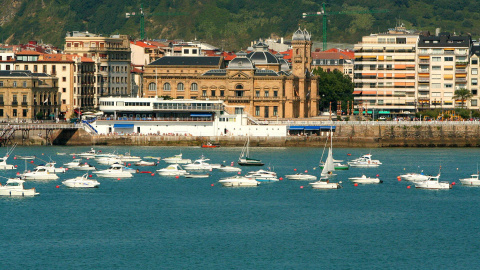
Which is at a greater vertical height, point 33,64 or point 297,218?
point 33,64

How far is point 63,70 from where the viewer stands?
617ft

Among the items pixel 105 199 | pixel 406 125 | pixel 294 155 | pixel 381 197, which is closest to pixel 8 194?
pixel 105 199

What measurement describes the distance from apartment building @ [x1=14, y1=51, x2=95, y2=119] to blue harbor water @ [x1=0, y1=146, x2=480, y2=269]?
6394 cm

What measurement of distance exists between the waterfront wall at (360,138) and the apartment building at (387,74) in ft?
89.7

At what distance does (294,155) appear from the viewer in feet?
→ 492

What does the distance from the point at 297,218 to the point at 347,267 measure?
61.3 feet

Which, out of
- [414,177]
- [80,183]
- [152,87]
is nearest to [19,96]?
[152,87]

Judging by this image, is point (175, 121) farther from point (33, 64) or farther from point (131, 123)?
point (33, 64)

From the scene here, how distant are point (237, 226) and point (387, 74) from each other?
10746 centimetres

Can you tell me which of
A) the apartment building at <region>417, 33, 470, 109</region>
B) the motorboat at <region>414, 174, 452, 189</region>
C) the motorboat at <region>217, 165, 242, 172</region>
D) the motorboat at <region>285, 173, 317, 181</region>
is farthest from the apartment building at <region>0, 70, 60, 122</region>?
the motorboat at <region>414, 174, 452, 189</region>

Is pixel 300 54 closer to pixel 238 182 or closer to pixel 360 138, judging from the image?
pixel 360 138

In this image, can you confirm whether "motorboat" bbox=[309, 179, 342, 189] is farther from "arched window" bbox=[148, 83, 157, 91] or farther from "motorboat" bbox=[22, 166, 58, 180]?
"arched window" bbox=[148, 83, 157, 91]

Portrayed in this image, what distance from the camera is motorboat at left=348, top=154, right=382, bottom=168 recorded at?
135250 mm

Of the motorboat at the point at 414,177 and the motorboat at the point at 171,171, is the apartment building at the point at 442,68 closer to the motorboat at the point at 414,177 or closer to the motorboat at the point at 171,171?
the motorboat at the point at 414,177
